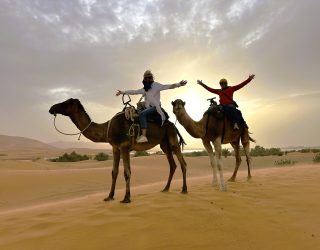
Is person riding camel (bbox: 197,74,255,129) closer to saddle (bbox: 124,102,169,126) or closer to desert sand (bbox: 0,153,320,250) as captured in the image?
desert sand (bbox: 0,153,320,250)

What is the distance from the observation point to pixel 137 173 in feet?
54.7

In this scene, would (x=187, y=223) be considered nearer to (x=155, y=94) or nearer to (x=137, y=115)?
(x=137, y=115)

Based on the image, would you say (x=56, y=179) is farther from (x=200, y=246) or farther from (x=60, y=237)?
(x=200, y=246)

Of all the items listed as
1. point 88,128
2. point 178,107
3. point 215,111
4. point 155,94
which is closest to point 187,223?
point 88,128

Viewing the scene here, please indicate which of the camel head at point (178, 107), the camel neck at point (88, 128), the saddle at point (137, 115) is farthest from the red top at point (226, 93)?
the camel neck at point (88, 128)

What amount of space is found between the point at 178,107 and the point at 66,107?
9.01 feet

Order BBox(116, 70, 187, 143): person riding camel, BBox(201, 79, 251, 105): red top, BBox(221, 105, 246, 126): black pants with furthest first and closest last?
BBox(201, 79, 251, 105): red top
BBox(221, 105, 246, 126): black pants
BBox(116, 70, 187, 143): person riding camel

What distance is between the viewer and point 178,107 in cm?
850

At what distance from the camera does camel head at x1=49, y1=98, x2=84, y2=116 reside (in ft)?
24.6

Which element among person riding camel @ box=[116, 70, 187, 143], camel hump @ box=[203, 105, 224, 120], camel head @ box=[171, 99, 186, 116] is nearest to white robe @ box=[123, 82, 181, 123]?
person riding camel @ box=[116, 70, 187, 143]

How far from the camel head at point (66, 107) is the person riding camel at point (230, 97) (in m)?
4.02

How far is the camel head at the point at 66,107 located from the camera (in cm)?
751

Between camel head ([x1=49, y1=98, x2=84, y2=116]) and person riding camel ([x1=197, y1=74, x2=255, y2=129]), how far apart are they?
13.2 ft

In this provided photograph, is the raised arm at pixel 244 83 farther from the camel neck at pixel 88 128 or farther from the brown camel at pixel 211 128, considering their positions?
the camel neck at pixel 88 128
